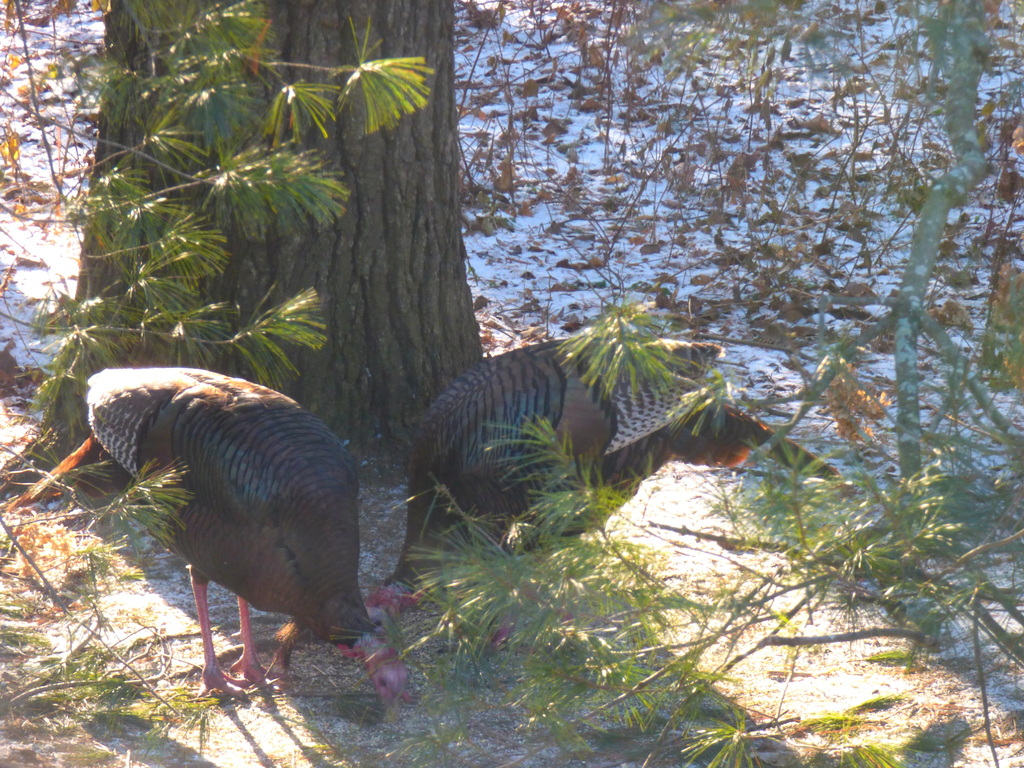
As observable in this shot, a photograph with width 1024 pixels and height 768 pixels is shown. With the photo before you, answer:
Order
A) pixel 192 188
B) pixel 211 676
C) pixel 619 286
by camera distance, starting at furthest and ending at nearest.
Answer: pixel 619 286, pixel 192 188, pixel 211 676

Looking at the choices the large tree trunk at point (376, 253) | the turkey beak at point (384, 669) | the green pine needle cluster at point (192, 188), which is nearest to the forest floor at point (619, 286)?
the turkey beak at point (384, 669)

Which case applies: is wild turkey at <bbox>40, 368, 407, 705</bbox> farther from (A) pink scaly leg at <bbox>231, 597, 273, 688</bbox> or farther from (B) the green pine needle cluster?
(B) the green pine needle cluster

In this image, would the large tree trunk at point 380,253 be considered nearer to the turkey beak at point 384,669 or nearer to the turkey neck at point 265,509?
the turkey neck at point 265,509

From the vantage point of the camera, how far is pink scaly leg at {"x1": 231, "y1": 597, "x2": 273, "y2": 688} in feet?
11.1

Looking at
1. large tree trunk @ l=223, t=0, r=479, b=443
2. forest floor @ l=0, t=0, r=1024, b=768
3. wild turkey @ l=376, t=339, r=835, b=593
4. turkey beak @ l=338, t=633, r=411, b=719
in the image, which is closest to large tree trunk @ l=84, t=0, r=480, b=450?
large tree trunk @ l=223, t=0, r=479, b=443

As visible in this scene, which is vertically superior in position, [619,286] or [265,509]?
[619,286]

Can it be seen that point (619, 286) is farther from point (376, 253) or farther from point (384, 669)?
point (384, 669)

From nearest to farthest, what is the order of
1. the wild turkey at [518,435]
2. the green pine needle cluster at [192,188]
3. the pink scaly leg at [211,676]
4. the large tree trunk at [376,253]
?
the green pine needle cluster at [192,188] < the pink scaly leg at [211,676] < the wild turkey at [518,435] < the large tree trunk at [376,253]

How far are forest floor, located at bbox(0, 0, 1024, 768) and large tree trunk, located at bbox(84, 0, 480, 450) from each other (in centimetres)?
42

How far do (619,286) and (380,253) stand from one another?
230 cm

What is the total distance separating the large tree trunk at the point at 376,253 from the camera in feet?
13.3

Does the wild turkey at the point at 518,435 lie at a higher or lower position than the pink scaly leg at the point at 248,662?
higher

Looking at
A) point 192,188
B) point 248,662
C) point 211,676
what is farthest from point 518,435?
point 192,188

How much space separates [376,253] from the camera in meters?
4.33
